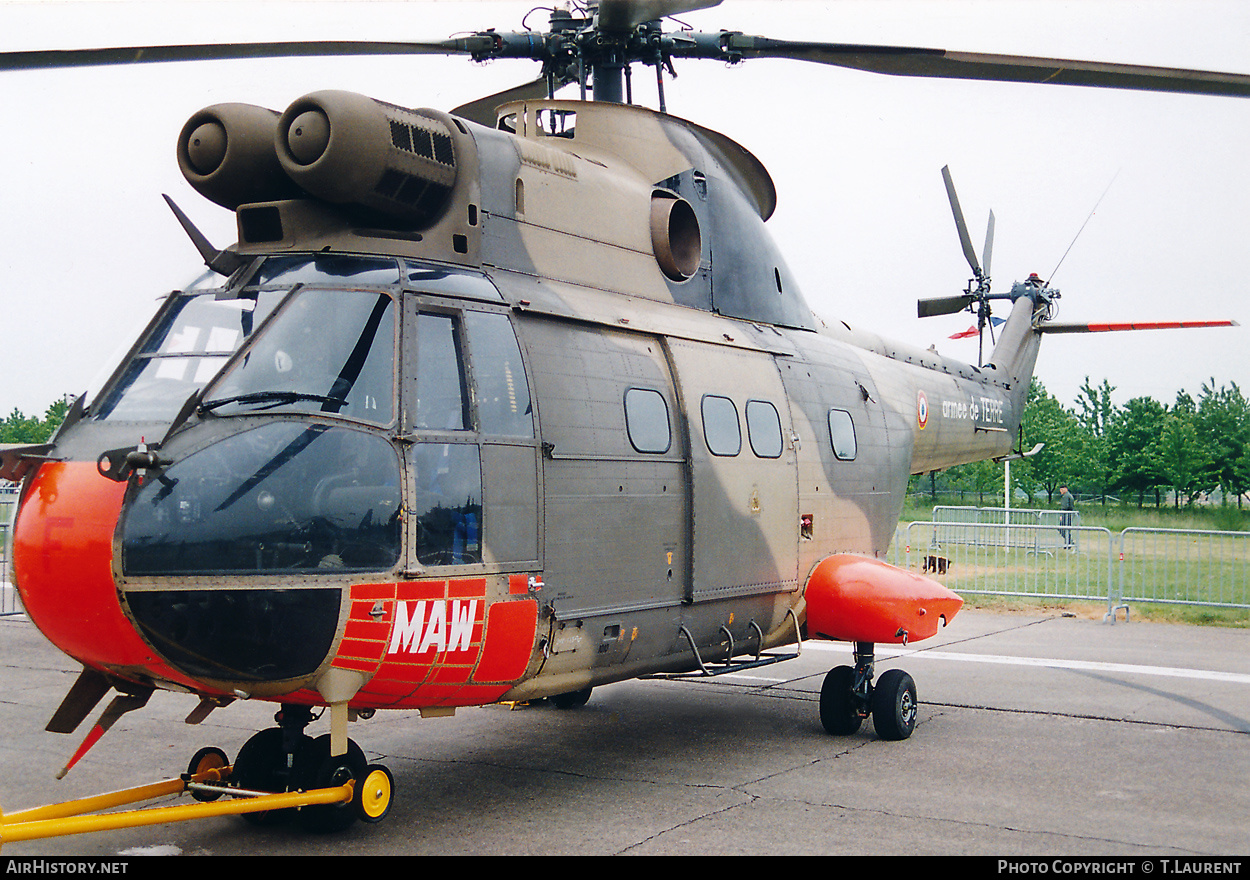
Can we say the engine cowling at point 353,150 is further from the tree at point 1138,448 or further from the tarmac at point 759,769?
the tree at point 1138,448

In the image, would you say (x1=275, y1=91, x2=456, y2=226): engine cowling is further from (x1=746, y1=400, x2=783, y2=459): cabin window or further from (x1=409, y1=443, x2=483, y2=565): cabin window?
(x1=746, y1=400, x2=783, y2=459): cabin window

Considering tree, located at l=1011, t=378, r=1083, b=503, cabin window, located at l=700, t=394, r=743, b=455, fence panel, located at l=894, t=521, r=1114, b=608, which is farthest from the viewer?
tree, located at l=1011, t=378, r=1083, b=503

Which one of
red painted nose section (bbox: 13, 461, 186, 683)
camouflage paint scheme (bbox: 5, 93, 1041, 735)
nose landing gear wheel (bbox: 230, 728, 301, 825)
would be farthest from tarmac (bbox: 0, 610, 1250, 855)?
red painted nose section (bbox: 13, 461, 186, 683)

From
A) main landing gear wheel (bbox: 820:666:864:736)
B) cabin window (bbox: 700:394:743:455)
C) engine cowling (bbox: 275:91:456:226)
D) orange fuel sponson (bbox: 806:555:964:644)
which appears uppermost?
engine cowling (bbox: 275:91:456:226)

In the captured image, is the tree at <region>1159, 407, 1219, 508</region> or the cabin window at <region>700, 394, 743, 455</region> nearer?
the cabin window at <region>700, 394, 743, 455</region>

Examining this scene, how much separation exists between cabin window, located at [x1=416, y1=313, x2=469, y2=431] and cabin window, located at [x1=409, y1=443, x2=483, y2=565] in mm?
136

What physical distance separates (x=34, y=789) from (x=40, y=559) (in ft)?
9.64

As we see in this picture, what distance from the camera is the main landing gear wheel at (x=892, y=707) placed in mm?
8305

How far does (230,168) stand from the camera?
230 inches

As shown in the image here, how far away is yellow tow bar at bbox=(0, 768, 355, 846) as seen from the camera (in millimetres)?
4590

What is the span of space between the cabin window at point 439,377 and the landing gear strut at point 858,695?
4.20 meters

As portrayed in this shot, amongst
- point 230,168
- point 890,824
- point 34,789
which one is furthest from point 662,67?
point 34,789

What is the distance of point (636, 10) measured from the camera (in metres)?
7.72

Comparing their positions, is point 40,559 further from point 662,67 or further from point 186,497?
point 662,67
